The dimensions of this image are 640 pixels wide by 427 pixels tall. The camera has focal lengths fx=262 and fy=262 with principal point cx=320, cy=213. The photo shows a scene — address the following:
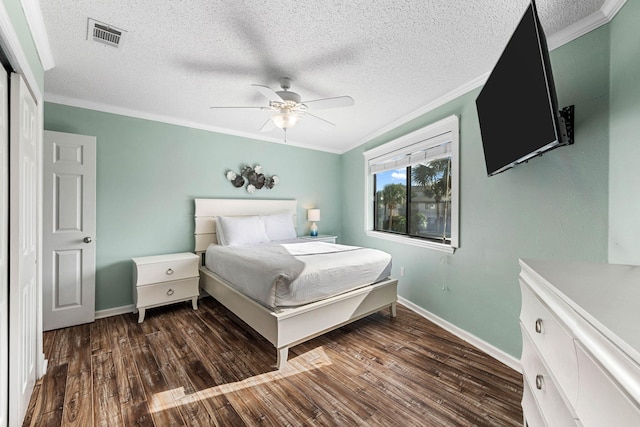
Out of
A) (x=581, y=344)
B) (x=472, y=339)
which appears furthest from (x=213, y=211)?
(x=581, y=344)

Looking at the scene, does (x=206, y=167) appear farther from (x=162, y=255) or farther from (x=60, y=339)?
(x=60, y=339)

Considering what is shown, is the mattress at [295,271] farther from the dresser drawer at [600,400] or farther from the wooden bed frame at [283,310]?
the dresser drawer at [600,400]

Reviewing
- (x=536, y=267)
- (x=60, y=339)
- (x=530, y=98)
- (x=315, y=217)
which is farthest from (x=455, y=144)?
(x=60, y=339)

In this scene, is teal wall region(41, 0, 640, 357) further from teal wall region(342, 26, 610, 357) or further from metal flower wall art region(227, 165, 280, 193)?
metal flower wall art region(227, 165, 280, 193)

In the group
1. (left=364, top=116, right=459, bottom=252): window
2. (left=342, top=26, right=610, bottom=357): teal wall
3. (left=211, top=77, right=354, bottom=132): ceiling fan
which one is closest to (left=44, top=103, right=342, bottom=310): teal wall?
(left=211, top=77, right=354, bottom=132): ceiling fan

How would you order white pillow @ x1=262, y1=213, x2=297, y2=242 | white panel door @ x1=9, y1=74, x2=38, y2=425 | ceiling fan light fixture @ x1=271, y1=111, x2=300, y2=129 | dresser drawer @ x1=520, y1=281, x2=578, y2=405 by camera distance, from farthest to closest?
white pillow @ x1=262, y1=213, x2=297, y2=242
ceiling fan light fixture @ x1=271, y1=111, x2=300, y2=129
white panel door @ x1=9, y1=74, x2=38, y2=425
dresser drawer @ x1=520, y1=281, x2=578, y2=405

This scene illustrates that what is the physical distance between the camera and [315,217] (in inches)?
181

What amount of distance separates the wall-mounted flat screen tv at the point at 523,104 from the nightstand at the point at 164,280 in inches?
133

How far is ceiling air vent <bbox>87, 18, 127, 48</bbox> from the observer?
1.78 metres

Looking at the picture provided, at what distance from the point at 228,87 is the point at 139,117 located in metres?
1.50

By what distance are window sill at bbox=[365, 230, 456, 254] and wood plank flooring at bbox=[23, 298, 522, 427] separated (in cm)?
87

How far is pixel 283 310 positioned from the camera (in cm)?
218

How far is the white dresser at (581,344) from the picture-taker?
0.54 meters

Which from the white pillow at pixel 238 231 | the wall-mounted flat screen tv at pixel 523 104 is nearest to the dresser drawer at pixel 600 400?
the wall-mounted flat screen tv at pixel 523 104
